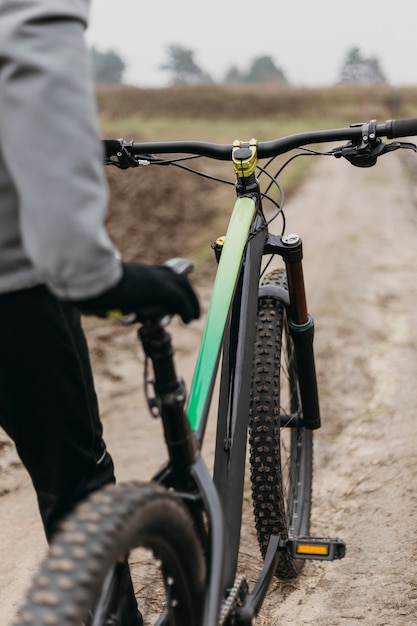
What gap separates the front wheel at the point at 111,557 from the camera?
4.06ft

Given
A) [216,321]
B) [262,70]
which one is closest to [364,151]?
[216,321]

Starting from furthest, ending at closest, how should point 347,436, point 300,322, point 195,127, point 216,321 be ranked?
point 195,127 < point 347,436 < point 300,322 < point 216,321

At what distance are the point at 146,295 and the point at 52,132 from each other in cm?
38

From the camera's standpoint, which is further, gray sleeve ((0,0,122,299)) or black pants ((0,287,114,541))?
black pants ((0,287,114,541))

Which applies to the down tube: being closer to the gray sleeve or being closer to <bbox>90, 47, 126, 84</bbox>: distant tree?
the gray sleeve

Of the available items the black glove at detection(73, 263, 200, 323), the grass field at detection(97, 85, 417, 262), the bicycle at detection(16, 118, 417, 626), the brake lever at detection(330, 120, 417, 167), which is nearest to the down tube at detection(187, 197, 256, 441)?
the bicycle at detection(16, 118, 417, 626)

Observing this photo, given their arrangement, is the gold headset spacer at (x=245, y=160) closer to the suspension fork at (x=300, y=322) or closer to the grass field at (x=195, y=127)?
the suspension fork at (x=300, y=322)

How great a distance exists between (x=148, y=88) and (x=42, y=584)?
30.9 meters

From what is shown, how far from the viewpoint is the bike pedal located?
2.35 meters

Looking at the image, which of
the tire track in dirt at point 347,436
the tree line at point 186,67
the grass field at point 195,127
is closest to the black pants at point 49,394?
the tire track in dirt at point 347,436

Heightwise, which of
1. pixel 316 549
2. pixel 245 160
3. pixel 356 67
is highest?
pixel 356 67

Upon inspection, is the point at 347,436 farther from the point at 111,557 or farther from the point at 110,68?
the point at 110,68

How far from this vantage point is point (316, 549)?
236 cm

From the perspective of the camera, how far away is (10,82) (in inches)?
49.8
